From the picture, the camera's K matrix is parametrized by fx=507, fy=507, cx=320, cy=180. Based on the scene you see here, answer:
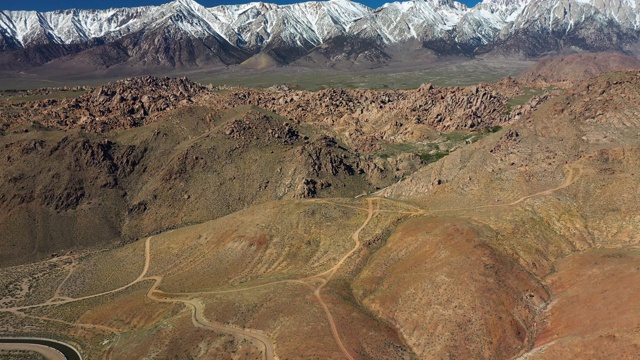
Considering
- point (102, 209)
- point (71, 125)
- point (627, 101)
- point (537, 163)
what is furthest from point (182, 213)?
point (627, 101)

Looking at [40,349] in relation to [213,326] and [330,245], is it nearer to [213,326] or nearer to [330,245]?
[213,326]

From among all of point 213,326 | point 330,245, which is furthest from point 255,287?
point 330,245

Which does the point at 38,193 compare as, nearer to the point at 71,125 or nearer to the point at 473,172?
the point at 71,125

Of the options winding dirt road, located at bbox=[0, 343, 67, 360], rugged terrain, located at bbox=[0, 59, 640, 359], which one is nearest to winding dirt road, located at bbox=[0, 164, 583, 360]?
rugged terrain, located at bbox=[0, 59, 640, 359]

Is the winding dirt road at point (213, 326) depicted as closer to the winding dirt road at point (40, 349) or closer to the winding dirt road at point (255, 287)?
the winding dirt road at point (255, 287)

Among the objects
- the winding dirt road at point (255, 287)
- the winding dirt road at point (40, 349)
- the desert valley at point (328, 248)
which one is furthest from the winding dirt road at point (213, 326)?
the winding dirt road at point (40, 349)

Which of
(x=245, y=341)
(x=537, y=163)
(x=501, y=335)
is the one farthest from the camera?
(x=537, y=163)

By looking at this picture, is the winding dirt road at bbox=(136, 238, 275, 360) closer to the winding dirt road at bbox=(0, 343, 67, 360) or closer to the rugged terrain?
the rugged terrain

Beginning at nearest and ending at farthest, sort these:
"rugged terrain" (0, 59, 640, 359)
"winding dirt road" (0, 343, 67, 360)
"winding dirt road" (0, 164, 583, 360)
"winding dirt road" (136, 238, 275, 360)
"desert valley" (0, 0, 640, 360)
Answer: "desert valley" (0, 0, 640, 360) → "rugged terrain" (0, 59, 640, 359) → "winding dirt road" (136, 238, 275, 360) → "winding dirt road" (0, 164, 583, 360) → "winding dirt road" (0, 343, 67, 360)

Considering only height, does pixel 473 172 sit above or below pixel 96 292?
above
